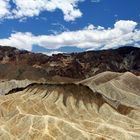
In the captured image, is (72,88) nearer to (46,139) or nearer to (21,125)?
(21,125)

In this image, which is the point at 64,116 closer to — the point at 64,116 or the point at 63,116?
the point at 64,116

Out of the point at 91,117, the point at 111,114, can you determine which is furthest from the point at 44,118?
the point at 111,114

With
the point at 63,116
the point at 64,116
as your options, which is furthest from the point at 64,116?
the point at 63,116

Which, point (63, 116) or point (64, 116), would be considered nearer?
point (63, 116)

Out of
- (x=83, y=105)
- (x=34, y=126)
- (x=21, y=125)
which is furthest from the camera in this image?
(x=83, y=105)

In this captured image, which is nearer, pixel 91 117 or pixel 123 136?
pixel 123 136

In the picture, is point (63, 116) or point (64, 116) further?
point (64, 116)
